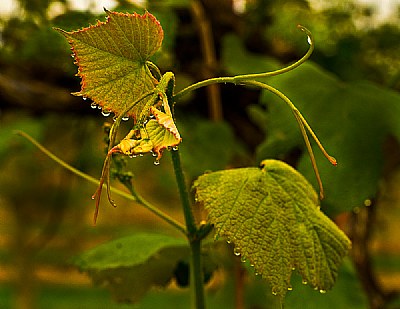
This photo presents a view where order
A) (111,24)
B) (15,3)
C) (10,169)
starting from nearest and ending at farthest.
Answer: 1. (111,24)
2. (15,3)
3. (10,169)

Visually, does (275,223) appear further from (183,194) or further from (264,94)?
(264,94)

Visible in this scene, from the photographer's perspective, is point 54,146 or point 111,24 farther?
point 54,146

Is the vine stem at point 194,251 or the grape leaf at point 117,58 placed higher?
the grape leaf at point 117,58

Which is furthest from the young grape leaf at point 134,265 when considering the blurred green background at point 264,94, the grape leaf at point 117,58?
the grape leaf at point 117,58

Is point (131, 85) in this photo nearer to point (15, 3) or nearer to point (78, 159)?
point (15, 3)

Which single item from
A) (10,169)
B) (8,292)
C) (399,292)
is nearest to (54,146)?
(399,292)

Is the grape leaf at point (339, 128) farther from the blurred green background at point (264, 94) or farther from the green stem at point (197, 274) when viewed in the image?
the green stem at point (197, 274)

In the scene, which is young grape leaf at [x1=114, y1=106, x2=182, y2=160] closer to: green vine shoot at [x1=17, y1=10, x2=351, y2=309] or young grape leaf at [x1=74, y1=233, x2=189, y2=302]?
green vine shoot at [x1=17, y1=10, x2=351, y2=309]
